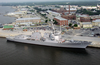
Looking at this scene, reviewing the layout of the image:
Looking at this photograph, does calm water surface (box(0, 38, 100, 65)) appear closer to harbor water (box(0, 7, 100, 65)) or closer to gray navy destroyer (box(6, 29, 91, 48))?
harbor water (box(0, 7, 100, 65))

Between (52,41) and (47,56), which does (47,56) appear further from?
(52,41)

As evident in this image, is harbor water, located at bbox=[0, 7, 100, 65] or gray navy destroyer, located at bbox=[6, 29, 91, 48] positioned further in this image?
gray navy destroyer, located at bbox=[6, 29, 91, 48]

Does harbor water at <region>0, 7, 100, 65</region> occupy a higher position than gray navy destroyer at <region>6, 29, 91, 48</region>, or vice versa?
gray navy destroyer at <region>6, 29, 91, 48</region>

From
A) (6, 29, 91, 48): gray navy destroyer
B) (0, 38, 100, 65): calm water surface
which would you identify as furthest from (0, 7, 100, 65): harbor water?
(6, 29, 91, 48): gray navy destroyer

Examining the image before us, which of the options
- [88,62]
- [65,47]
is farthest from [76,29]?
[88,62]

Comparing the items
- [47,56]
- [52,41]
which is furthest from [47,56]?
[52,41]

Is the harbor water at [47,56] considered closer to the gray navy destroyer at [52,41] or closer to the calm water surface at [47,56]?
the calm water surface at [47,56]

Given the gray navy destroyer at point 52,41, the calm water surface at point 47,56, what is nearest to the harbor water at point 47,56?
the calm water surface at point 47,56

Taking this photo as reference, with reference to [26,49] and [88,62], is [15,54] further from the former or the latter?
[88,62]
